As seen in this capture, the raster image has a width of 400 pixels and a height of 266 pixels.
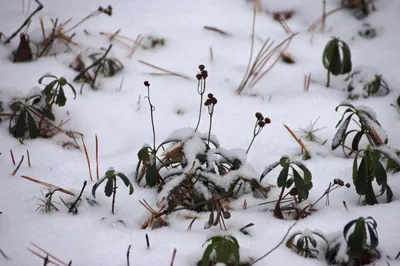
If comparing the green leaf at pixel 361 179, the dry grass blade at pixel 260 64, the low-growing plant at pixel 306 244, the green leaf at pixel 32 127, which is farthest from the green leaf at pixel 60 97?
the green leaf at pixel 361 179

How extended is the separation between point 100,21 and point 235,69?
99 centimetres

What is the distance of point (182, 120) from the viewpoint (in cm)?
235

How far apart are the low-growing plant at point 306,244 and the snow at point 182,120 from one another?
3cm

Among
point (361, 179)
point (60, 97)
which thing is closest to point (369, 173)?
point (361, 179)

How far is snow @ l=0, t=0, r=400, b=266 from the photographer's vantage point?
1604 mm

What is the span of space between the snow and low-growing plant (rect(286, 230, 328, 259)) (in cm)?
3

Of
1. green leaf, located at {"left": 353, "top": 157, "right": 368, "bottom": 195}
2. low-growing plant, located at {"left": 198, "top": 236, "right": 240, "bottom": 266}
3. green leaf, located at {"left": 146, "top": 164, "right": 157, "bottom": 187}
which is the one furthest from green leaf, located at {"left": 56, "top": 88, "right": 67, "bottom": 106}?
green leaf, located at {"left": 353, "top": 157, "right": 368, "bottom": 195}

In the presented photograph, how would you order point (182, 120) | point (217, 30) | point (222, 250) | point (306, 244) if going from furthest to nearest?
point (217, 30), point (182, 120), point (306, 244), point (222, 250)

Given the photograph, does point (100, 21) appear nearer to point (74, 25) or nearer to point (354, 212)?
point (74, 25)

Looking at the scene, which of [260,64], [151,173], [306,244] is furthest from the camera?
[260,64]

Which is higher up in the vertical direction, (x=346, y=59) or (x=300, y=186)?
(x=346, y=59)

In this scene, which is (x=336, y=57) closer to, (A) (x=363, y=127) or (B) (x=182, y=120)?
(A) (x=363, y=127)

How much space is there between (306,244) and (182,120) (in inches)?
40.5

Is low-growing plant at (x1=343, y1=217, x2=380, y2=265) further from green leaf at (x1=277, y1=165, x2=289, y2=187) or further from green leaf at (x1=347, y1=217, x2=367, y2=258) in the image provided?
green leaf at (x1=277, y1=165, x2=289, y2=187)
